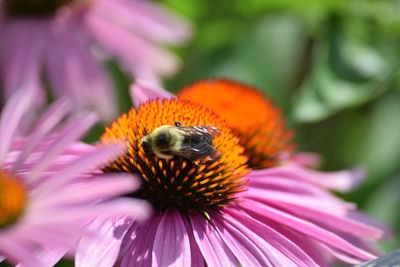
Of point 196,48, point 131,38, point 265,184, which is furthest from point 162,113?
point 196,48

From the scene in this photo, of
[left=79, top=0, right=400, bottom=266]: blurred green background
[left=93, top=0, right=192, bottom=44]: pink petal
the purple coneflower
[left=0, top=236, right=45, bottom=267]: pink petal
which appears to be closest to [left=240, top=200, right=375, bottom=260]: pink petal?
the purple coneflower

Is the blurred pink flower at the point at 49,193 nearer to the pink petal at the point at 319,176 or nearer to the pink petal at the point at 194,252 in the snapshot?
the pink petal at the point at 194,252

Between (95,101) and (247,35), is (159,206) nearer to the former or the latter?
(95,101)

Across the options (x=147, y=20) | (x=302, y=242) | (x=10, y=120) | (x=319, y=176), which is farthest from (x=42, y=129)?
(x=147, y=20)

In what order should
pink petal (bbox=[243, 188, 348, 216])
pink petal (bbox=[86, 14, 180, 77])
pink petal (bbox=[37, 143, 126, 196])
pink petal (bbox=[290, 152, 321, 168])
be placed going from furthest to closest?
pink petal (bbox=[86, 14, 180, 77]) → pink petal (bbox=[290, 152, 321, 168]) → pink petal (bbox=[243, 188, 348, 216]) → pink petal (bbox=[37, 143, 126, 196])

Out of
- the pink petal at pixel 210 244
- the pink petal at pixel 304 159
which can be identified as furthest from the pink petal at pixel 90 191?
the pink petal at pixel 304 159

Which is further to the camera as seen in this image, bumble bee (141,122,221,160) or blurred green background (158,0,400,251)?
blurred green background (158,0,400,251)

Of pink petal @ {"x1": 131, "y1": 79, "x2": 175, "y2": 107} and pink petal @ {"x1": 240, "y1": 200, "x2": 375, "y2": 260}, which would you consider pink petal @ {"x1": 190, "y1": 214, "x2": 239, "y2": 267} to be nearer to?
pink petal @ {"x1": 240, "y1": 200, "x2": 375, "y2": 260}
